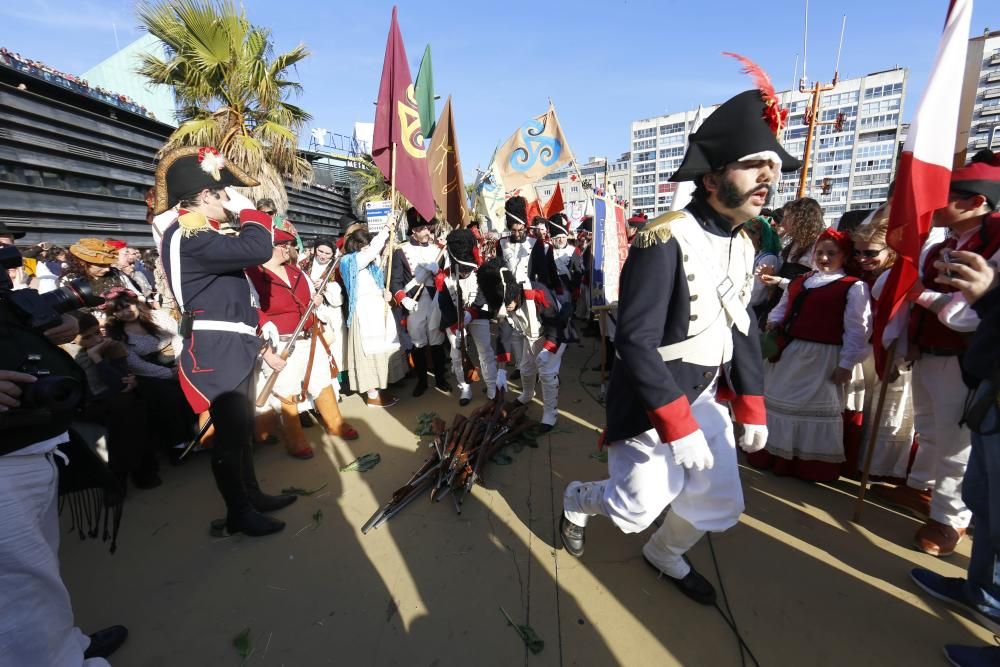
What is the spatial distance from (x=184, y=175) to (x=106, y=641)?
2354 mm

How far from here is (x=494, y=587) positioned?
2.27m

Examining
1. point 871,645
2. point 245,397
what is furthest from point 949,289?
point 245,397

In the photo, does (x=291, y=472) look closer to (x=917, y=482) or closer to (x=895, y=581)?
(x=895, y=581)

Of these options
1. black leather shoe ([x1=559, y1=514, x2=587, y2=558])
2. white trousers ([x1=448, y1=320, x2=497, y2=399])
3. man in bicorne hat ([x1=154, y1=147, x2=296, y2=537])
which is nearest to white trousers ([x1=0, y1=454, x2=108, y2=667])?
man in bicorne hat ([x1=154, y1=147, x2=296, y2=537])

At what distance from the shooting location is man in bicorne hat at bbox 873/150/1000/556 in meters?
2.13

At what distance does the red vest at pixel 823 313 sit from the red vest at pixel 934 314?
15.2 inches

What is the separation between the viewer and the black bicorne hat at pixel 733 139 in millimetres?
1623

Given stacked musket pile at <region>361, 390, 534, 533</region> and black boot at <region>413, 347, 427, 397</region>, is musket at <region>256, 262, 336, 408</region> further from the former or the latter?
black boot at <region>413, 347, 427, 397</region>

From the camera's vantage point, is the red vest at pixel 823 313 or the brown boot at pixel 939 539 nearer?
the brown boot at pixel 939 539

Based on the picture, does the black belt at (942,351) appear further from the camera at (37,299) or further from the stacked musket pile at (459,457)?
the camera at (37,299)

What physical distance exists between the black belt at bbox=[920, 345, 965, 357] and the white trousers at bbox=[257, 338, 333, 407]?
4.45 metres

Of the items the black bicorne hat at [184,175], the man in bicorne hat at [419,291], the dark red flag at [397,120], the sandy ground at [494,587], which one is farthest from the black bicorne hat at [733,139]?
the man in bicorne hat at [419,291]

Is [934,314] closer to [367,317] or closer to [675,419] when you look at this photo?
[675,419]

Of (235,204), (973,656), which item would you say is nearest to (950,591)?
(973,656)
